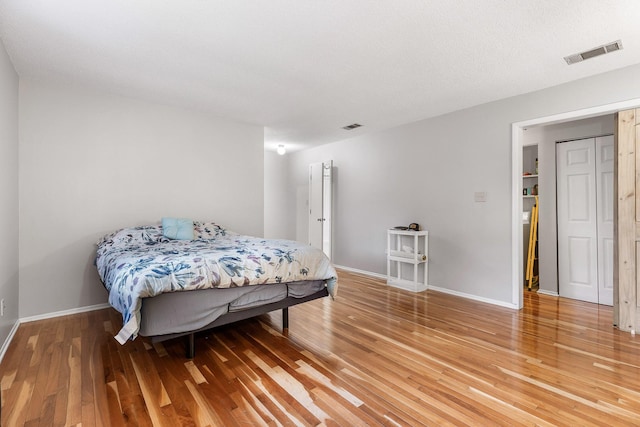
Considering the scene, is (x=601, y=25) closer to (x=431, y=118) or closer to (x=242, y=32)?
(x=431, y=118)

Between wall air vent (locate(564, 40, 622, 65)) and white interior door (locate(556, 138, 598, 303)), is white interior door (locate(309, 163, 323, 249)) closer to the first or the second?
white interior door (locate(556, 138, 598, 303))

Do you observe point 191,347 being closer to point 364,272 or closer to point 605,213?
point 364,272

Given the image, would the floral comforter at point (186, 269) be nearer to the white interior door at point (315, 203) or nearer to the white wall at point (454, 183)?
the white wall at point (454, 183)

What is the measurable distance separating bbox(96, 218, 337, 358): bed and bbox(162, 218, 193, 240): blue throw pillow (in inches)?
18.3

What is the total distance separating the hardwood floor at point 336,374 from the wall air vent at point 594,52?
7.68 ft

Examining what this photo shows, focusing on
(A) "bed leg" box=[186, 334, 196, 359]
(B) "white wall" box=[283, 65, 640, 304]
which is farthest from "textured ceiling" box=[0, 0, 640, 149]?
(A) "bed leg" box=[186, 334, 196, 359]

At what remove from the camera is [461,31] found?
87.3 inches

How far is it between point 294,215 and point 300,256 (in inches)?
165

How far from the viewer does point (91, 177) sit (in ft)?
11.0

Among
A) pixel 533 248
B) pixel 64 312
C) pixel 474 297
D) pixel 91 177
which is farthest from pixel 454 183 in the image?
pixel 64 312

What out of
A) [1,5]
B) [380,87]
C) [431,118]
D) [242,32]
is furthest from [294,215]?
[1,5]

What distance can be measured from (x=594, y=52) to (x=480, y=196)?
1.68m

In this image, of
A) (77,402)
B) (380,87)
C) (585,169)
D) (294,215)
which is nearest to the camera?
(77,402)

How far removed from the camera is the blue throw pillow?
3.42 m
